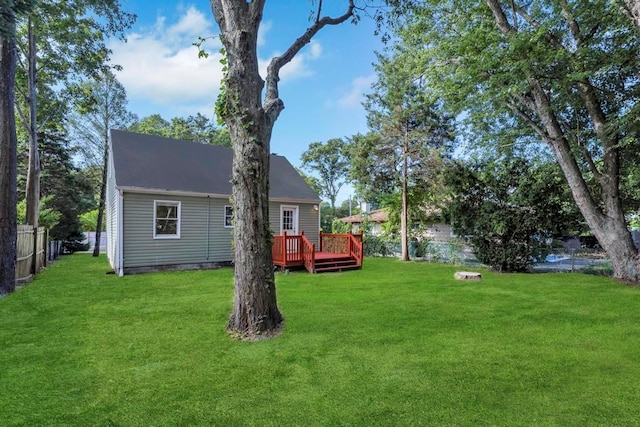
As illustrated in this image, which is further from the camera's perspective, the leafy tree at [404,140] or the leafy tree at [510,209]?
the leafy tree at [404,140]

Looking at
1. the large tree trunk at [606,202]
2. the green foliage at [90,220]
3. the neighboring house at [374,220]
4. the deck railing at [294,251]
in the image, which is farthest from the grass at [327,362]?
the green foliage at [90,220]

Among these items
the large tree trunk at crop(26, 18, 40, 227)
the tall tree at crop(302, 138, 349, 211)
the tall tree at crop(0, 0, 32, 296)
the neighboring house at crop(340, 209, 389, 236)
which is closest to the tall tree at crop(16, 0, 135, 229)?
Answer: the large tree trunk at crop(26, 18, 40, 227)

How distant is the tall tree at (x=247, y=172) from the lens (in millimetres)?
4391

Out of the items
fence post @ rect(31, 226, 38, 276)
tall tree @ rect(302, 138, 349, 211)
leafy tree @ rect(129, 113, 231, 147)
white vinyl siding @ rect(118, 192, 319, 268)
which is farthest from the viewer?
tall tree @ rect(302, 138, 349, 211)

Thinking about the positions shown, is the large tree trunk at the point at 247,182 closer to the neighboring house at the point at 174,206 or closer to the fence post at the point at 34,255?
the neighboring house at the point at 174,206

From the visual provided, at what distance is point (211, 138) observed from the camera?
37281 millimetres

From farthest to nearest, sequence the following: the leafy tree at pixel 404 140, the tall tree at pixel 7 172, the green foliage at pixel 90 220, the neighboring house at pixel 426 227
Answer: the green foliage at pixel 90 220
the neighboring house at pixel 426 227
the leafy tree at pixel 404 140
the tall tree at pixel 7 172

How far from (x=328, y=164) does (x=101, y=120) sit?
1038 inches

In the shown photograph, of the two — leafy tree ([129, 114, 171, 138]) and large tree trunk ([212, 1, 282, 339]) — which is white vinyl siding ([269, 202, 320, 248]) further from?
leafy tree ([129, 114, 171, 138])

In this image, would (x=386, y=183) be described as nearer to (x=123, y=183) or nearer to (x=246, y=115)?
(x=123, y=183)

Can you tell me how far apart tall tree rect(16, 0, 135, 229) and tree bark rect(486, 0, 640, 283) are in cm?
1216

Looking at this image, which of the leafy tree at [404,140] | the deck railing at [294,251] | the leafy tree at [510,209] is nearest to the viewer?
the deck railing at [294,251]

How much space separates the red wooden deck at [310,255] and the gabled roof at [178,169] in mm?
2540

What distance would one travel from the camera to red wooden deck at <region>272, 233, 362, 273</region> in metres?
10.7
